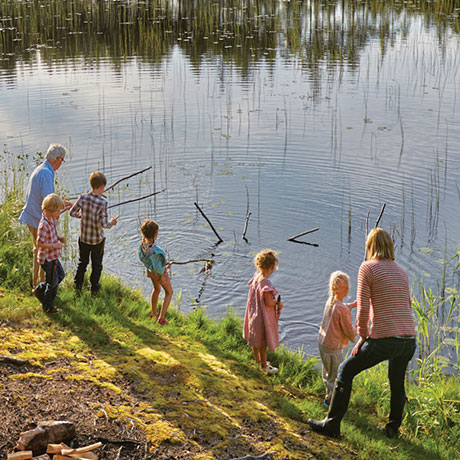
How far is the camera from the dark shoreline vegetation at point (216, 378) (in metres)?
5.31

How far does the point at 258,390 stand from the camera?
6.29 m

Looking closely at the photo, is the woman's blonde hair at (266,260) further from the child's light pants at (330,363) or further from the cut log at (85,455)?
the cut log at (85,455)

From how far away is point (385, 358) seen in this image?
17.8 ft

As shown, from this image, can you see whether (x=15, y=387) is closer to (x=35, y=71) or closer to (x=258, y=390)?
(x=258, y=390)

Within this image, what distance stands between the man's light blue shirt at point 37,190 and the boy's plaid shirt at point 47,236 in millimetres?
552

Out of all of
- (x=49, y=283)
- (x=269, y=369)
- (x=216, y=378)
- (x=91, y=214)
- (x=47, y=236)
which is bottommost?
(x=269, y=369)

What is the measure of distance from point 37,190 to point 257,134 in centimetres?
936

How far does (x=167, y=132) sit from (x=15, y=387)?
1153 centimetres

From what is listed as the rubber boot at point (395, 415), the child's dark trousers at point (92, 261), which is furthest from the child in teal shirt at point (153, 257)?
the rubber boot at point (395, 415)

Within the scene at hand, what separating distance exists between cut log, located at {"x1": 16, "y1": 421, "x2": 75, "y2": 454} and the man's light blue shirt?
356 cm

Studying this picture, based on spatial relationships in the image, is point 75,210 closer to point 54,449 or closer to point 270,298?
point 270,298

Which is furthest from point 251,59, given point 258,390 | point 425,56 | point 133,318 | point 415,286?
point 258,390

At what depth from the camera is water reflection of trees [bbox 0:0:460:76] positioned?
24781 mm

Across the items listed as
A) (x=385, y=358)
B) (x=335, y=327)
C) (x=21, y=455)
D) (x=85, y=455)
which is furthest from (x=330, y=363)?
(x=21, y=455)
